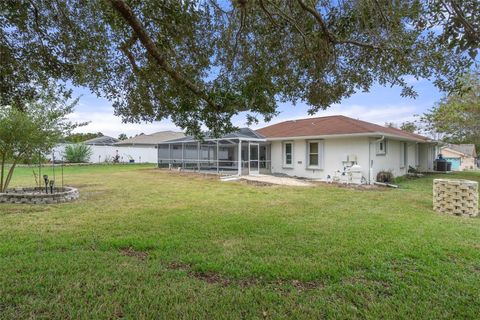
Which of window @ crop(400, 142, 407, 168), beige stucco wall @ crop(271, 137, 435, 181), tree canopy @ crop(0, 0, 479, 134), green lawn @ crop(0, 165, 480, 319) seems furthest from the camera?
window @ crop(400, 142, 407, 168)

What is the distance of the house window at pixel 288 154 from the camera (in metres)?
17.7

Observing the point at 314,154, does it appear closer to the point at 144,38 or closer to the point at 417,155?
the point at 417,155

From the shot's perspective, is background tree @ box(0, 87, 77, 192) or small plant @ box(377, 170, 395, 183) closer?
background tree @ box(0, 87, 77, 192)

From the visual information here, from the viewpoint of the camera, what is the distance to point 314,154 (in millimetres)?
16547

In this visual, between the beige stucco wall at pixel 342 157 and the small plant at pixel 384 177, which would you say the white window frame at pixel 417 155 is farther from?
the small plant at pixel 384 177

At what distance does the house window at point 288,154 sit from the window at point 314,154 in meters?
1.26

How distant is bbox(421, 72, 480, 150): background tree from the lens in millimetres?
15617

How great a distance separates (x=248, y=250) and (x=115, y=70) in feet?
13.7

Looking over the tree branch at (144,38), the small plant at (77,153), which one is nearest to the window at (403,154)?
the tree branch at (144,38)

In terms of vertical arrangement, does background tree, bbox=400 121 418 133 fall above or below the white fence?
above

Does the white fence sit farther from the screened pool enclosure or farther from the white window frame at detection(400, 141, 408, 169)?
the white window frame at detection(400, 141, 408, 169)

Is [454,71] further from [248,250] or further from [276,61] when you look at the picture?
[248,250]

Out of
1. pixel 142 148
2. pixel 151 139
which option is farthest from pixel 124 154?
pixel 151 139

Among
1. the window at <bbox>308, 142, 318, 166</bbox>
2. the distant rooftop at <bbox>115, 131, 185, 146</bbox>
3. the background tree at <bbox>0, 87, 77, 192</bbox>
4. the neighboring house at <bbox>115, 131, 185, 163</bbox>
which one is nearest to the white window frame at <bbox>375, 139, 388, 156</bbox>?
the window at <bbox>308, 142, 318, 166</bbox>
